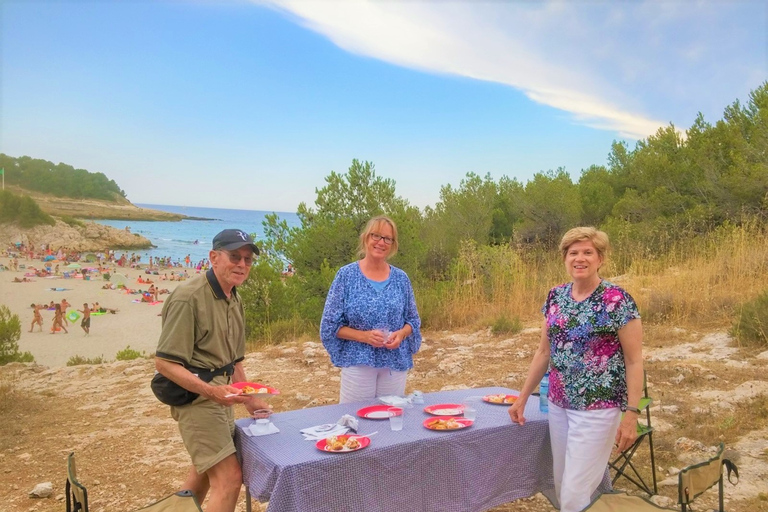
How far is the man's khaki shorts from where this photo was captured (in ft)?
8.44

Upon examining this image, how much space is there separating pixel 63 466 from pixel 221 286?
3.26 m

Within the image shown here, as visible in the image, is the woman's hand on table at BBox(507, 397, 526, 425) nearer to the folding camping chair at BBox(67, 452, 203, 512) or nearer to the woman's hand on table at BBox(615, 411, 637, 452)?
the woman's hand on table at BBox(615, 411, 637, 452)

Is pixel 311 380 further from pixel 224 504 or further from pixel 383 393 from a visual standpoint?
pixel 224 504

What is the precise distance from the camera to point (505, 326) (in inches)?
344

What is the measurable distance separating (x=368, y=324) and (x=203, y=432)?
4.27 feet

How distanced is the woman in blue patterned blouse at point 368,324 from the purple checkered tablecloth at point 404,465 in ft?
1.07

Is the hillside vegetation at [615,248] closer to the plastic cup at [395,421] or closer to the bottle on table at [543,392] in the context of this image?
the bottle on table at [543,392]

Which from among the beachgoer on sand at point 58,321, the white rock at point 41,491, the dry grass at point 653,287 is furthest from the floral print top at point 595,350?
the beachgoer on sand at point 58,321

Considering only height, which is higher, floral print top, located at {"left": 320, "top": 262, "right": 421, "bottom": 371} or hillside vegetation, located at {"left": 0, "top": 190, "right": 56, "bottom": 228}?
hillside vegetation, located at {"left": 0, "top": 190, "right": 56, "bottom": 228}

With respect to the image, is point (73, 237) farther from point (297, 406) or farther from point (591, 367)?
point (591, 367)

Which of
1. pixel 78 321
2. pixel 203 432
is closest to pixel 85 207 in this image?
pixel 78 321

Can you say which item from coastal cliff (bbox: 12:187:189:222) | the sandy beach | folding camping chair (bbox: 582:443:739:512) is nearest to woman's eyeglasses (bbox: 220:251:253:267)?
folding camping chair (bbox: 582:443:739:512)

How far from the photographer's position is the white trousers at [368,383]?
3590 mm

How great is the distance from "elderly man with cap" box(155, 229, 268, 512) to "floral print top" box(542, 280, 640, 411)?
1.51 metres
